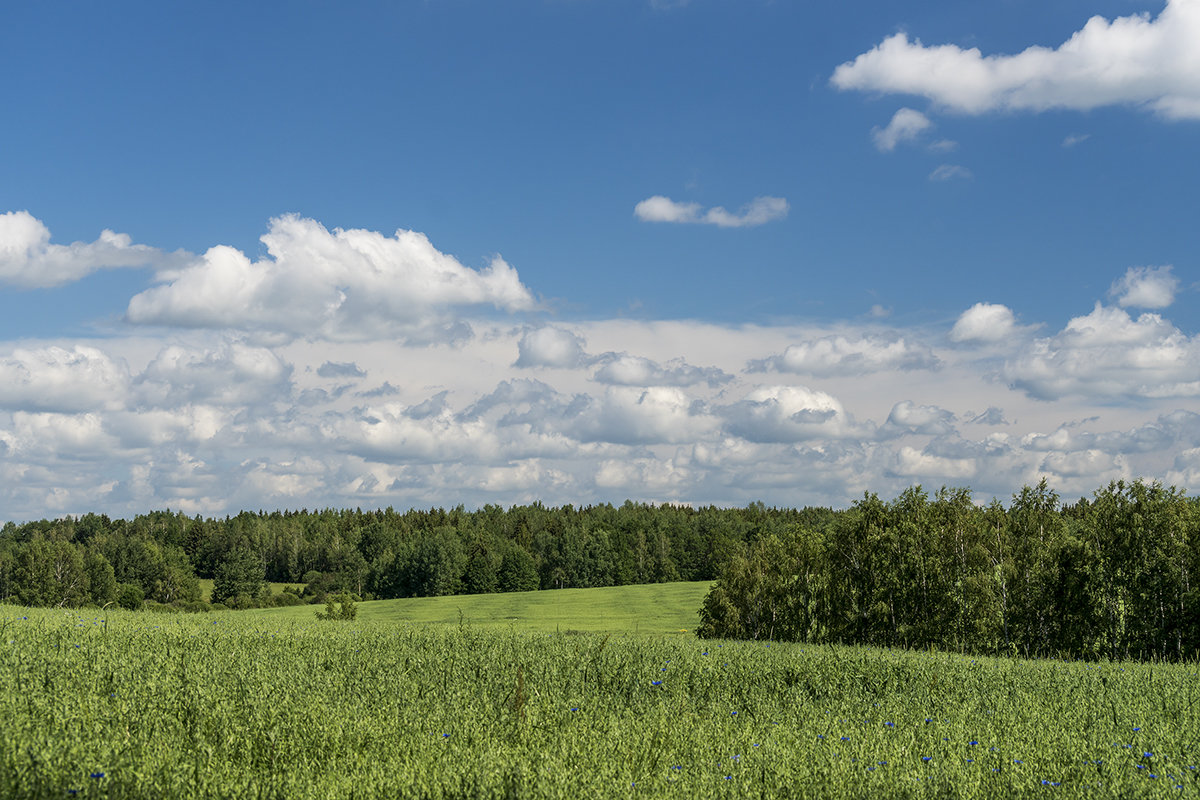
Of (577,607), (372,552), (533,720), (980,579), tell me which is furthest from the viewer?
(372,552)

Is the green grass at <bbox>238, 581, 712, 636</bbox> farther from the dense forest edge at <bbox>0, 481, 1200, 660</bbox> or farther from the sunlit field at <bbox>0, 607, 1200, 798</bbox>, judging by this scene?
the sunlit field at <bbox>0, 607, 1200, 798</bbox>

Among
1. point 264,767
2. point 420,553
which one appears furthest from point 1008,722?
point 420,553

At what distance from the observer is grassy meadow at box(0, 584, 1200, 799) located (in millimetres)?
6480

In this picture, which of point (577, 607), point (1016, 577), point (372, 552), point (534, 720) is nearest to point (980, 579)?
point (1016, 577)

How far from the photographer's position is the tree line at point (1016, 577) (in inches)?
1147

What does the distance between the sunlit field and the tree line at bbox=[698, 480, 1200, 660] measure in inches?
623

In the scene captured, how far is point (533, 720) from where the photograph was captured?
8.71 metres

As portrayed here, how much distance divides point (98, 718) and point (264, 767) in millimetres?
2068

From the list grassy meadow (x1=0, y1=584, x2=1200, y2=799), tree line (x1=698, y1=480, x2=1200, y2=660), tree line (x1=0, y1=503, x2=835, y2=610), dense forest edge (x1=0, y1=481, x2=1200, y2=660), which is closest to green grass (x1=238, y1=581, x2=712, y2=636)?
tree line (x1=0, y1=503, x2=835, y2=610)

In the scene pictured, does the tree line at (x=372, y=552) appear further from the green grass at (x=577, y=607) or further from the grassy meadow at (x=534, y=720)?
the grassy meadow at (x=534, y=720)

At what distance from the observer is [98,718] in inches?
297

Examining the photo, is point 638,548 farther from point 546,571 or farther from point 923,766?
point 923,766

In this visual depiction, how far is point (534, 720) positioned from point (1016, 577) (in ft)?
103

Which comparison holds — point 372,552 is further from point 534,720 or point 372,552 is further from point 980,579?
point 534,720
